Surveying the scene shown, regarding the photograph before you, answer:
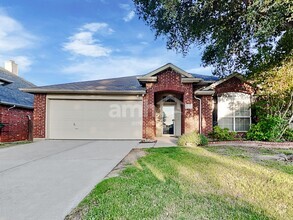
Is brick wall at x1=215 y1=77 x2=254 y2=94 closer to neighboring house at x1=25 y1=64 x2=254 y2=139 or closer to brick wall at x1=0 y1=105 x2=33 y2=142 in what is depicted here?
neighboring house at x1=25 y1=64 x2=254 y2=139

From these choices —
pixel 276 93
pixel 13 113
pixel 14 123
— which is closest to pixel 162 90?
pixel 276 93

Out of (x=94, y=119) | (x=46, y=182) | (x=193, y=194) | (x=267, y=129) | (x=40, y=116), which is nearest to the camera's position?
(x=193, y=194)

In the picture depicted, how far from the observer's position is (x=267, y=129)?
1277cm

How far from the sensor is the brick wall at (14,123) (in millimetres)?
14758

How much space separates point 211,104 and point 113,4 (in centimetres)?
845

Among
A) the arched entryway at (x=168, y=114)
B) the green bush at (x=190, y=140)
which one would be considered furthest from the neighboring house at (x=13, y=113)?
the green bush at (x=190, y=140)

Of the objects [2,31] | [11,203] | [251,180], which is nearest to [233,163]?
[251,180]

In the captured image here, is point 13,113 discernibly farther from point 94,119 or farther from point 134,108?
point 134,108

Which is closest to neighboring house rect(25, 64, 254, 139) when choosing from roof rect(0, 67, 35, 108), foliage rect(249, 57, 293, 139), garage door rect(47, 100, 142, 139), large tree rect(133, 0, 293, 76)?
garage door rect(47, 100, 142, 139)

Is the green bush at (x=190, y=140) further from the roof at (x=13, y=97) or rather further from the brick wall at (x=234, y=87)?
the roof at (x=13, y=97)

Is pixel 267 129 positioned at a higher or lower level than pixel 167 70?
lower

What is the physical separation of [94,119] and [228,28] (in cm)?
914

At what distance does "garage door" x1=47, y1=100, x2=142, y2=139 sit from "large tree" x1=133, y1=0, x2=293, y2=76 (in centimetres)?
517

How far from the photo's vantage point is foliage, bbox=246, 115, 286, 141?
1240cm
